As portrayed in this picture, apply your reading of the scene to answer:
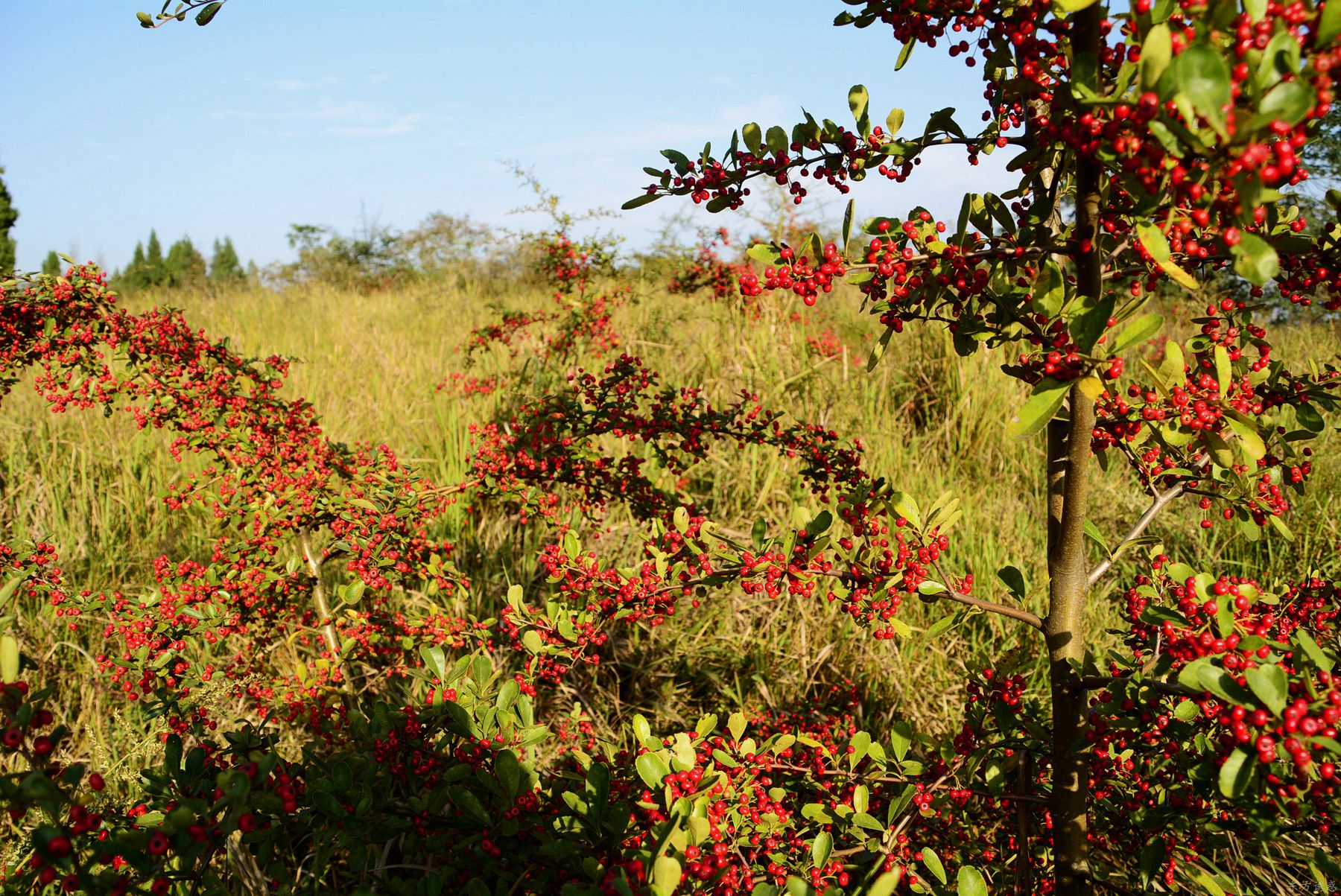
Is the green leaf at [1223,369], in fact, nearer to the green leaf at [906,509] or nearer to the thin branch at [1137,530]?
the thin branch at [1137,530]

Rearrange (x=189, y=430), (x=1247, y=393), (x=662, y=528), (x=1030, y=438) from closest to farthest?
(x=1247, y=393) < (x=662, y=528) < (x=189, y=430) < (x=1030, y=438)

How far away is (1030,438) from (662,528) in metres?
3.13

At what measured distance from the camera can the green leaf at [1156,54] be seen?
70cm

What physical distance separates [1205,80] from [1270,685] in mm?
576

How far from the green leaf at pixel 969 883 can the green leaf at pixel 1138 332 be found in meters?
0.76

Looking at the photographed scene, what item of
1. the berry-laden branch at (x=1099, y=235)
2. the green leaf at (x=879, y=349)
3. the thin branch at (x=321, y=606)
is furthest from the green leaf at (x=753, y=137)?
the thin branch at (x=321, y=606)

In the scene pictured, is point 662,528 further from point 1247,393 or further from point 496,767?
point 1247,393

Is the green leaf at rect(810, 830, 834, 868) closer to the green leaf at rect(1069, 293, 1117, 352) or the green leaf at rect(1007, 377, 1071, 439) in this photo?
the green leaf at rect(1007, 377, 1071, 439)

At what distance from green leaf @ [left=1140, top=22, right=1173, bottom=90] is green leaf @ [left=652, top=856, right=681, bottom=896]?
92 centimetres

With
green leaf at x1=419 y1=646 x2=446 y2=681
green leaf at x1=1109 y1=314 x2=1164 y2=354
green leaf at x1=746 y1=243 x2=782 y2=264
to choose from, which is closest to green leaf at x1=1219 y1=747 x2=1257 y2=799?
green leaf at x1=1109 y1=314 x2=1164 y2=354

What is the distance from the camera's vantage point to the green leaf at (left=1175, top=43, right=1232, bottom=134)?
2.05 ft

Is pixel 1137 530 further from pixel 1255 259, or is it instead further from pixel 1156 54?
pixel 1156 54

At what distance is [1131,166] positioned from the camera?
0.81 m

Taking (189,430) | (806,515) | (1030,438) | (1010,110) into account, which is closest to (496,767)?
(806,515)
